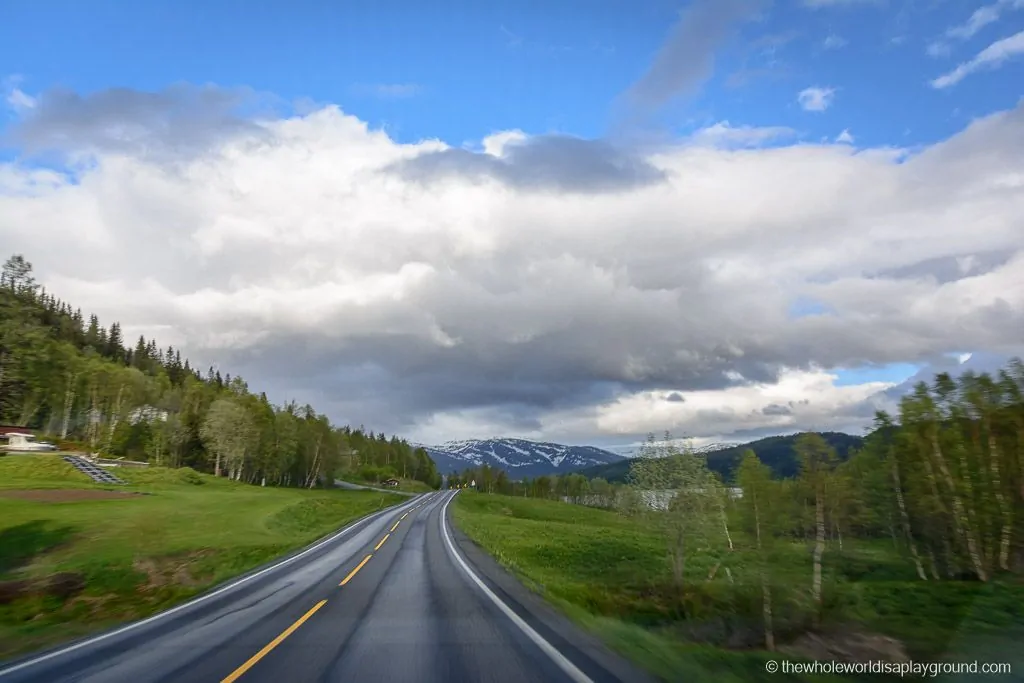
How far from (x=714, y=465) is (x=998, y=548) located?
1766 centimetres

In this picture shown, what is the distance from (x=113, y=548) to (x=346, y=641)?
20320 millimetres

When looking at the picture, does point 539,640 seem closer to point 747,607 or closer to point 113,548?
point 747,607

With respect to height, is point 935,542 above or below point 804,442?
below

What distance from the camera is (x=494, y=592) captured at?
17250 millimetres

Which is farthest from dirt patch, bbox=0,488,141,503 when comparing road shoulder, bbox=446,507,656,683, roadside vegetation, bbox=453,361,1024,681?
road shoulder, bbox=446,507,656,683

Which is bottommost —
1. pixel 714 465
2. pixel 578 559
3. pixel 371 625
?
pixel 578 559

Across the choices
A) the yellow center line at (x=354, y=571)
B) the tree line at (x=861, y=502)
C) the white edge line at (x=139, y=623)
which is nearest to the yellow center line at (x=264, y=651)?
the white edge line at (x=139, y=623)

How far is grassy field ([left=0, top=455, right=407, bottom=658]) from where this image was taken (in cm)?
1603

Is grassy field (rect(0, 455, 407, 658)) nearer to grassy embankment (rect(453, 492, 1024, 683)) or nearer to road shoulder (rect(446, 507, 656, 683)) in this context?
road shoulder (rect(446, 507, 656, 683))

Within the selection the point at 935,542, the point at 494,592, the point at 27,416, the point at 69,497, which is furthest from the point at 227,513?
the point at 27,416

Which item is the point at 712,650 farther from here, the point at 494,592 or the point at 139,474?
the point at 139,474

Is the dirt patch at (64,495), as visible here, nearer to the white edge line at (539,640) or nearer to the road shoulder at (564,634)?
the road shoulder at (564,634)

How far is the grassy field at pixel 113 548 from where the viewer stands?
16.0 meters

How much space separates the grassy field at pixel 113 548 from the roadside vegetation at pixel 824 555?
11.3 meters
